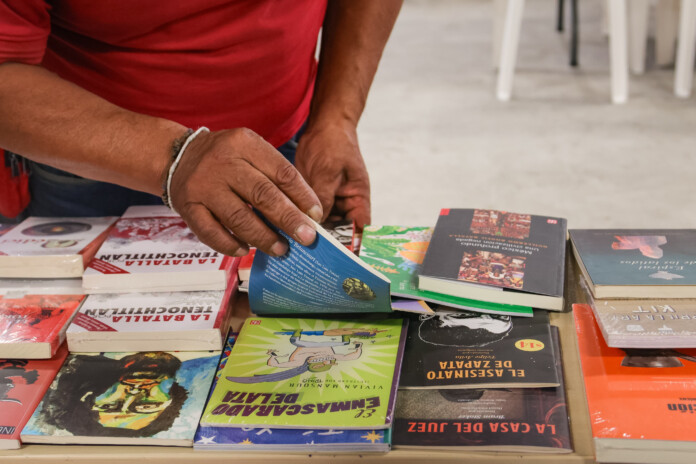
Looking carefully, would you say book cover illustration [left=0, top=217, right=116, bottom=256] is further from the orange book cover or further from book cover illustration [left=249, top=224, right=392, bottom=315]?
the orange book cover

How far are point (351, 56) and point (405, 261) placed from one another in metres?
0.48

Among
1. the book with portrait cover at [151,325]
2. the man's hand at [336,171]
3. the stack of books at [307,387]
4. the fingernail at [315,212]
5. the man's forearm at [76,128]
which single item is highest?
the man's forearm at [76,128]

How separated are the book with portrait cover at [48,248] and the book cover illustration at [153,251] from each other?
23 mm

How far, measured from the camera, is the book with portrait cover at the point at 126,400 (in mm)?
806

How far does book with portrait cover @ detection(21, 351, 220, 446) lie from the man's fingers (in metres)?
0.15

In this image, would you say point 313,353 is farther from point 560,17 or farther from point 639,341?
point 560,17

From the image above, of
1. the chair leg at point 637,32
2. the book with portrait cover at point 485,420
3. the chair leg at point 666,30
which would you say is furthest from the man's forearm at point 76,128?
the chair leg at point 666,30

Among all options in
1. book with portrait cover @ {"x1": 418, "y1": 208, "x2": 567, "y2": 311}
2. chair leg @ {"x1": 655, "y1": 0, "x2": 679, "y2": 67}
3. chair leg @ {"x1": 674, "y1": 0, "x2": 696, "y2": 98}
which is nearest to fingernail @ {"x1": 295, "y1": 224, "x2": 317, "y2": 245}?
book with portrait cover @ {"x1": 418, "y1": 208, "x2": 567, "y2": 311}

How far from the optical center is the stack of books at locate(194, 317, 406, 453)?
0.78 meters

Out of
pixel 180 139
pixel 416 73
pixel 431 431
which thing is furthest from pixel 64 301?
pixel 416 73

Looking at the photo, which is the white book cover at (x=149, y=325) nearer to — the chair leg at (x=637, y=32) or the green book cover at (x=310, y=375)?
the green book cover at (x=310, y=375)

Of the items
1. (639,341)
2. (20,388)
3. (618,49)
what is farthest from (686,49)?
(20,388)

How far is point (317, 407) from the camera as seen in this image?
812 mm

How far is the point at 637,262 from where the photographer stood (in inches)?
38.6
